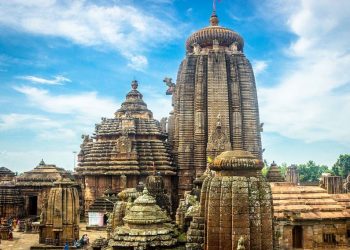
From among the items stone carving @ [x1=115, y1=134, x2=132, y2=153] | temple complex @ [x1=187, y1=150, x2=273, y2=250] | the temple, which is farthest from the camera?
stone carving @ [x1=115, y1=134, x2=132, y2=153]

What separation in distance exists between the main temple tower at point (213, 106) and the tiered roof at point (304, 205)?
11313 mm

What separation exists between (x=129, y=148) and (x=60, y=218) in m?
10.7

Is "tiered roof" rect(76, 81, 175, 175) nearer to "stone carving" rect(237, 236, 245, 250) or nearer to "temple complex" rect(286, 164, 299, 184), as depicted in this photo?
"temple complex" rect(286, 164, 299, 184)

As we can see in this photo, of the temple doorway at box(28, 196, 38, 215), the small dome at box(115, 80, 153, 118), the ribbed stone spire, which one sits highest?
the ribbed stone spire

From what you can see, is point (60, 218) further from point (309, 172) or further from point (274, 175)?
point (309, 172)

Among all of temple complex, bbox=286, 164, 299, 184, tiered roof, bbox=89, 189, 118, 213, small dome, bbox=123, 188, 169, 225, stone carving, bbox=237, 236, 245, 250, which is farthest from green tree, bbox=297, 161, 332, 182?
stone carving, bbox=237, 236, 245, 250

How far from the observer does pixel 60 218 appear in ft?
91.4

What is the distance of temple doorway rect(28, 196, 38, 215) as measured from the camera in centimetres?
4494

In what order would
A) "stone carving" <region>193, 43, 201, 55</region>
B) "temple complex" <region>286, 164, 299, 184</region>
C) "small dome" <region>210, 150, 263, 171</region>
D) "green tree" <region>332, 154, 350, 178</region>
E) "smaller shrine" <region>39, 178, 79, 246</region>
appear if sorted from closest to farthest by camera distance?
"small dome" <region>210, 150, 263, 171</region>, "smaller shrine" <region>39, 178, 79, 246</region>, "stone carving" <region>193, 43, 201, 55</region>, "temple complex" <region>286, 164, 299, 184</region>, "green tree" <region>332, 154, 350, 178</region>

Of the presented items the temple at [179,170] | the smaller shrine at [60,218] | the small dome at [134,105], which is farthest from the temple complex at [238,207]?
the small dome at [134,105]

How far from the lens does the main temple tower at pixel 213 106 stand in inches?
1438

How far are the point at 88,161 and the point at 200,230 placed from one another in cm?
2559

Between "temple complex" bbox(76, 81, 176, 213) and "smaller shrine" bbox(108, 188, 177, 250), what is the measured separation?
18448mm

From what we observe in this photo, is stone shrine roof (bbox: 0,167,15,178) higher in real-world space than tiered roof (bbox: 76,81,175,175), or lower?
lower
